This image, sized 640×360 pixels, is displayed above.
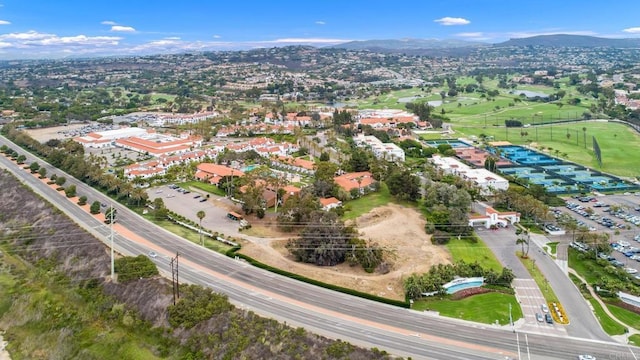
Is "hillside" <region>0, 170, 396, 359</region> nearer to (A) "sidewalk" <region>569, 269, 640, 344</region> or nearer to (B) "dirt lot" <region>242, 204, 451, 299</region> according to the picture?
(B) "dirt lot" <region>242, 204, 451, 299</region>

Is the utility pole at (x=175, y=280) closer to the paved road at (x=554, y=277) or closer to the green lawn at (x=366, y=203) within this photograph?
the green lawn at (x=366, y=203)

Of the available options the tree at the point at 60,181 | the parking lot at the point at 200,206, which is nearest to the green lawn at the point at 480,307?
the parking lot at the point at 200,206

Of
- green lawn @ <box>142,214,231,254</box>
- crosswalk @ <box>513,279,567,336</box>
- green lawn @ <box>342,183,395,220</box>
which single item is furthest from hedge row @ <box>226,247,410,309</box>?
green lawn @ <box>342,183,395,220</box>

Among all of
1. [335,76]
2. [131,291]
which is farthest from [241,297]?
[335,76]

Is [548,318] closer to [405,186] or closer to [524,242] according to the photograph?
[524,242]

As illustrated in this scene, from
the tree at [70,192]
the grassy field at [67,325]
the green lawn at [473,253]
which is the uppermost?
the tree at [70,192]

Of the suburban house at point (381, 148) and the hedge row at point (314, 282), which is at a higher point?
the suburban house at point (381, 148)
